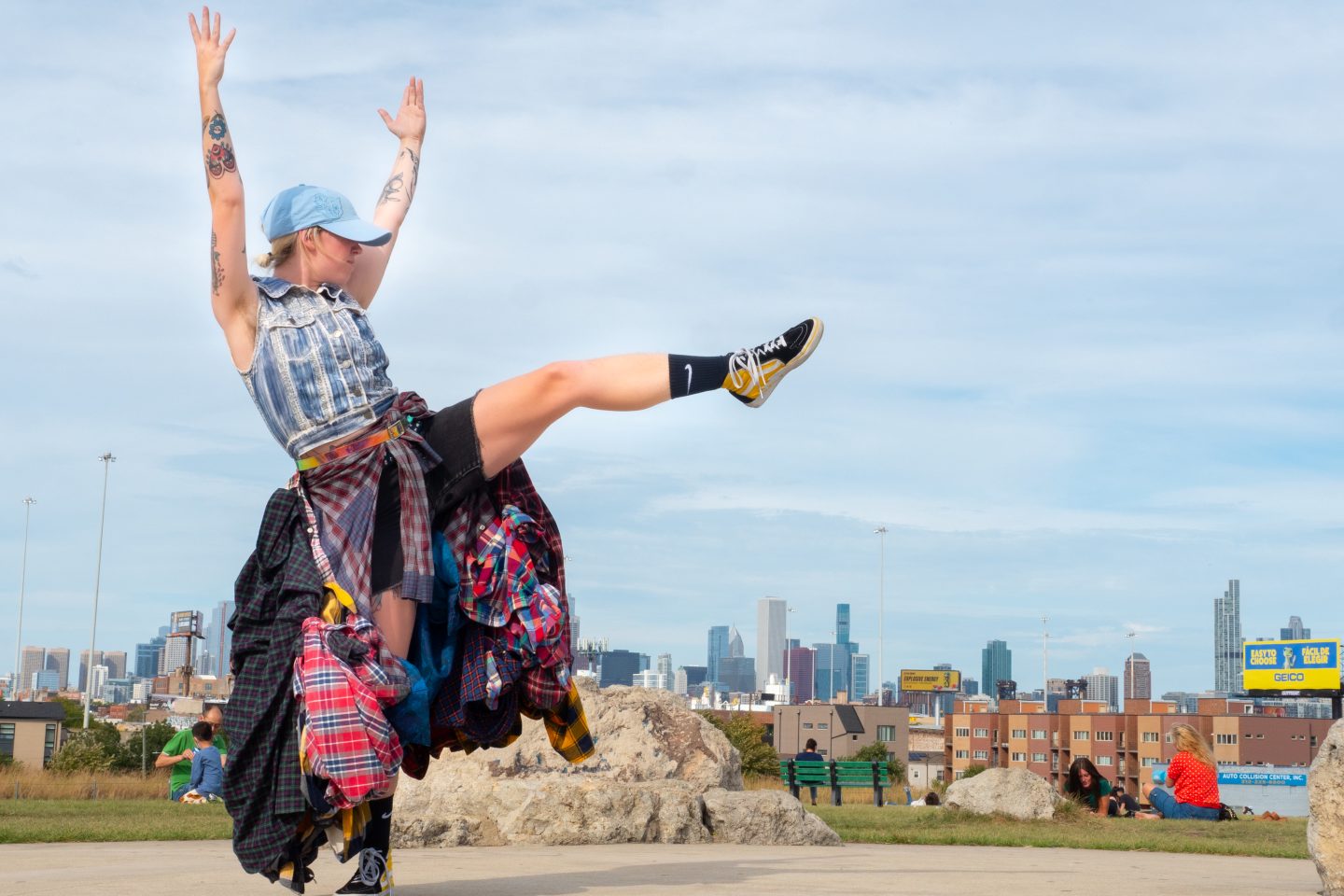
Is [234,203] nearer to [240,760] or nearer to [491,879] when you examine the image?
[240,760]

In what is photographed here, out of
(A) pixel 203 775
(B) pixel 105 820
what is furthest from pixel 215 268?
(A) pixel 203 775

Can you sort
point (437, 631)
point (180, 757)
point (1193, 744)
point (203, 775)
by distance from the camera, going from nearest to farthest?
point (437, 631)
point (1193, 744)
point (203, 775)
point (180, 757)

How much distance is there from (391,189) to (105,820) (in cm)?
647

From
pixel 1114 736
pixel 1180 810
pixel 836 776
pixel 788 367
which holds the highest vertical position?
pixel 788 367

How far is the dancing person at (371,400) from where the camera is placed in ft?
15.2

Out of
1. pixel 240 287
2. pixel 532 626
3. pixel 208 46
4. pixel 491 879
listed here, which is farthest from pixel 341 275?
pixel 491 879

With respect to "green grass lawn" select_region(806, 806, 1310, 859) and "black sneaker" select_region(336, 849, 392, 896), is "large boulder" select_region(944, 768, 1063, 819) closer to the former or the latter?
"green grass lawn" select_region(806, 806, 1310, 859)

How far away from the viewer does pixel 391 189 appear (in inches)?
231

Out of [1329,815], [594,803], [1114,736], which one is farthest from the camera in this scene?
[1114,736]

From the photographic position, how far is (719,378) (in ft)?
15.0

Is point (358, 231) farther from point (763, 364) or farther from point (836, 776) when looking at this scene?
point (836, 776)

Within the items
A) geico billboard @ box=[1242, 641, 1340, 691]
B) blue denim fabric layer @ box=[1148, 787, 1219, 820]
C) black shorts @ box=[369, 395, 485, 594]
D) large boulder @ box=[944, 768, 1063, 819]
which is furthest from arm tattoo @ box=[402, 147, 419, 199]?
geico billboard @ box=[1242, 641, 1340, 691]

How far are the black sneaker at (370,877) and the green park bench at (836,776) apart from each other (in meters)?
13.3

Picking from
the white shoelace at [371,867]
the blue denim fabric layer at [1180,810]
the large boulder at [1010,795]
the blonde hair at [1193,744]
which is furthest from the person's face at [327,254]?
the blue denim fabric layer at [1180,810]
